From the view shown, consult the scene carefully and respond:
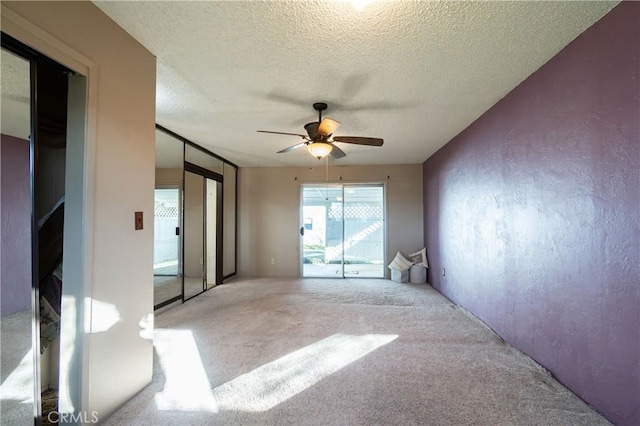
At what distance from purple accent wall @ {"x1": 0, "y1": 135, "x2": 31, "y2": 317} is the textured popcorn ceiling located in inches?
40.2

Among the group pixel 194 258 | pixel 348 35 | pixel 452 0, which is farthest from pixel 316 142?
pixel 194 258

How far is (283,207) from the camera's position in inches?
231

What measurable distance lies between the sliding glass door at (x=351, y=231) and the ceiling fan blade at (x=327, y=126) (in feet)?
10.4

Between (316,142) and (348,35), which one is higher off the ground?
(348,35)

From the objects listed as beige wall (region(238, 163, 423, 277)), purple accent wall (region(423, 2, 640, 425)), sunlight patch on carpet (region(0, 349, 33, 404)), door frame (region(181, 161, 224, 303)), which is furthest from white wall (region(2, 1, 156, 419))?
beige wall (region(238, 163, 423, 277))

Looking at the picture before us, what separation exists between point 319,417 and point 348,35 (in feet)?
7.86

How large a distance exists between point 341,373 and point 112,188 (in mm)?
2043

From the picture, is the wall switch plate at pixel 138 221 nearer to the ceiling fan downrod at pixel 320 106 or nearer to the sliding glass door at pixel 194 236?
the ceiling fan downrod at pixel 320 106

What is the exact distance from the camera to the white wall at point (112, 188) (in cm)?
144

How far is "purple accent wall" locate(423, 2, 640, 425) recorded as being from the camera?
148 cm

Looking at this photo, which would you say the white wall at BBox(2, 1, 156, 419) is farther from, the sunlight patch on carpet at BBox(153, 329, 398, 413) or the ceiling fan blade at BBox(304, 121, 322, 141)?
the ceiling fan blade at BBox(304, 121, 322, 141)

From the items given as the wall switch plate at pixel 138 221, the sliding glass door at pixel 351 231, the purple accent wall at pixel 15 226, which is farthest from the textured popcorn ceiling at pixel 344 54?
the sliding glass door at pixel 351 231

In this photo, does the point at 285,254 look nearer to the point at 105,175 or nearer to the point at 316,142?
the point at 316,142

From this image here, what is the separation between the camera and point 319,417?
1.64 meters
